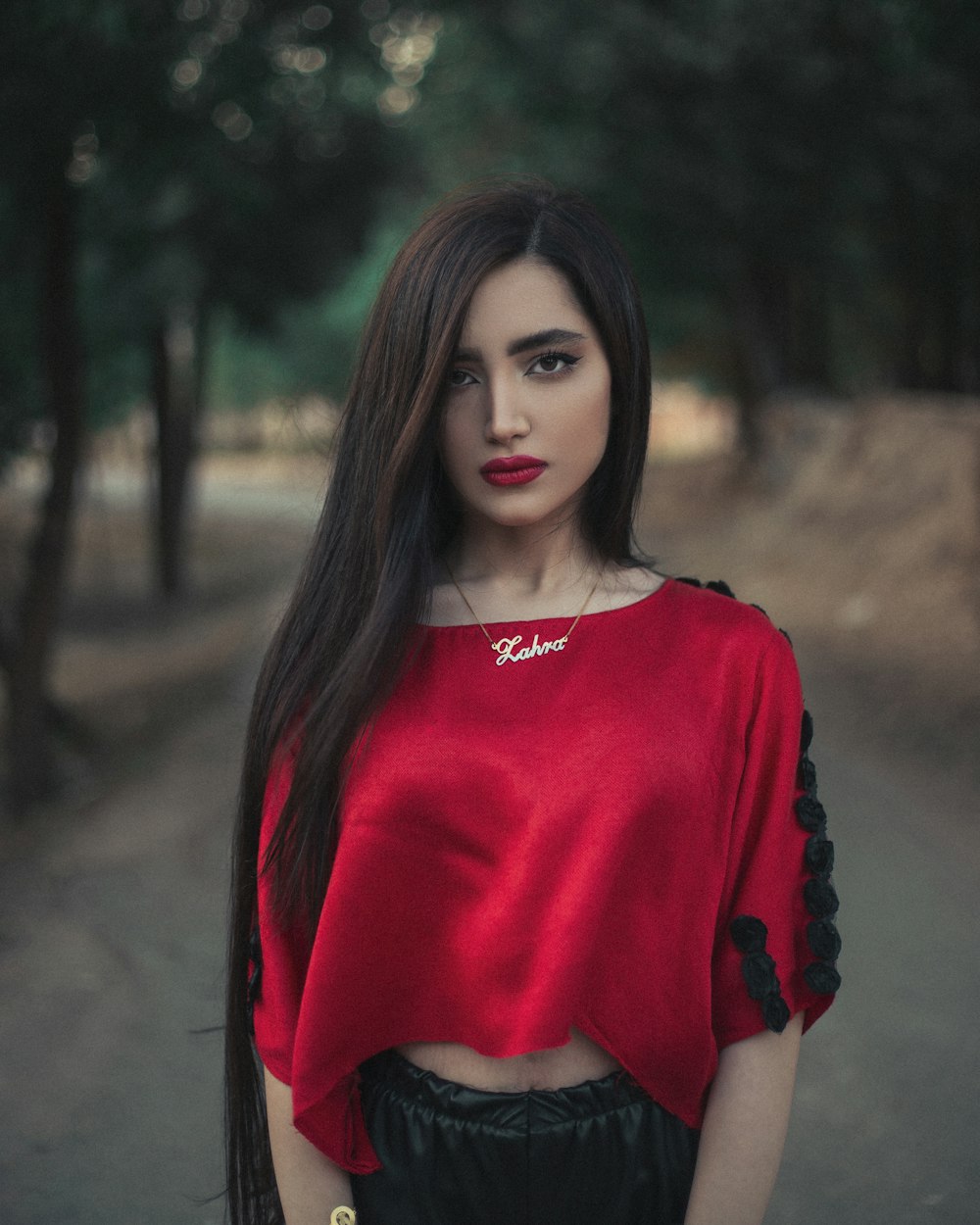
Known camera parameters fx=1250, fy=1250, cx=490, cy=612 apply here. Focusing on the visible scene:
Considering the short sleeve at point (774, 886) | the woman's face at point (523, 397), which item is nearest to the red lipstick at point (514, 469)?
the woman's face at point (523, 397)

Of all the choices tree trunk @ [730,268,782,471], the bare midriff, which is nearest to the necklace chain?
the bare midriff

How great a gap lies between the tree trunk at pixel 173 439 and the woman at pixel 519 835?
12900 mm

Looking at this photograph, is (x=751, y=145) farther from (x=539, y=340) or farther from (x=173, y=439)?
(x=539, y=340)

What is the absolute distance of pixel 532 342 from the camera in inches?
65.9

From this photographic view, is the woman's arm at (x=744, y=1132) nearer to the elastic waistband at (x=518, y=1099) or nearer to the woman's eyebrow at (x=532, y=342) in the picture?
the elastic waistband at (x=518, y=1099)

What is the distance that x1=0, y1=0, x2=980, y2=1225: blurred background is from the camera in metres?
4.09

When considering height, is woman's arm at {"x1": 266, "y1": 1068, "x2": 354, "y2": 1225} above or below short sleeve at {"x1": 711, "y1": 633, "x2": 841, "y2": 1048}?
below

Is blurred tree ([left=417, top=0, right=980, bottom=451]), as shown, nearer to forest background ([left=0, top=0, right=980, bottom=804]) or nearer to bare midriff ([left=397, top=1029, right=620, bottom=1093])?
forest background ([left=0, top=0, right=980, bottom=804])

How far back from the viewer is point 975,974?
14.6ft

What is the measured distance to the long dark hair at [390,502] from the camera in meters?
1.68

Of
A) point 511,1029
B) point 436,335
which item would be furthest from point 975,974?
point 436,335

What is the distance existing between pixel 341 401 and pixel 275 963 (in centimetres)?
172

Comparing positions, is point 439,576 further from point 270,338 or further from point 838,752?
point 270,338

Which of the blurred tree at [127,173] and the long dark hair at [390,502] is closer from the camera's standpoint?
the long dark hair at [390,502]
